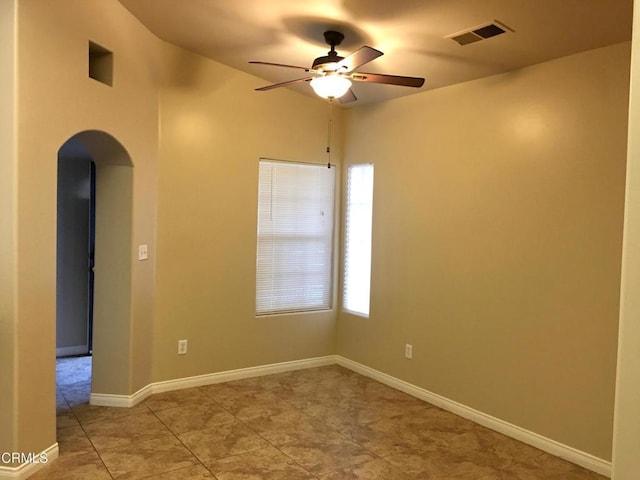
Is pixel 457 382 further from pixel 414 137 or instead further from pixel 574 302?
pixel 414 137

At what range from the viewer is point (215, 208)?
4.54 m

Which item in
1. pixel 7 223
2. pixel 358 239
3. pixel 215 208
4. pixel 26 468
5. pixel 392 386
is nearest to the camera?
pixel 7 223

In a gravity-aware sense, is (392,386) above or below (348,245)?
below

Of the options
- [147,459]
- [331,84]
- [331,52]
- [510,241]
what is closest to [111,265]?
[147,459]

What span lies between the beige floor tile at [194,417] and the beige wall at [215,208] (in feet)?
1.59

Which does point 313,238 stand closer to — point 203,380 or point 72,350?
point 203,380

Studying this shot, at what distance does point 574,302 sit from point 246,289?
9.09 feet

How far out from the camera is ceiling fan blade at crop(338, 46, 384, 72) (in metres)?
2.77

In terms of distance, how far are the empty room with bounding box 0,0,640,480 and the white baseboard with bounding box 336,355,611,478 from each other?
19 mm

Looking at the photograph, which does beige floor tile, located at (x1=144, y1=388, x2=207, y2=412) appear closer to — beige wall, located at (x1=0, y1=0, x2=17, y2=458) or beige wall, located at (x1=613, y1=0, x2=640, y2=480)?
beige wall, located at (x1=0, y1=0, x2=17, y2=458)

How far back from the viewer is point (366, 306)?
5.14m

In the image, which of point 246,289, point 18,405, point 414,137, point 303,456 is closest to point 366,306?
point 246,289

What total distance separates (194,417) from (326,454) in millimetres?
1106

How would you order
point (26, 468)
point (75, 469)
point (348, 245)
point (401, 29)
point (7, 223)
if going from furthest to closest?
1. point (348, 245)
2. point (401, 29)
3. point (75, 469)
4. point (26, 468)
5. point (7, 223)
